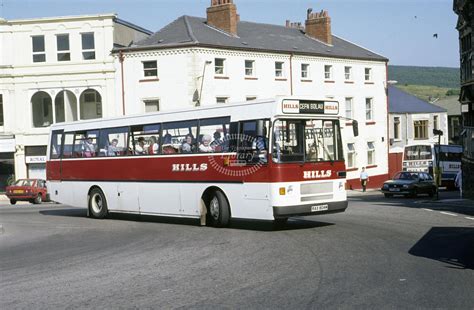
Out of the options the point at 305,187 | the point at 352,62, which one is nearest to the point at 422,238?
the point at 305,187

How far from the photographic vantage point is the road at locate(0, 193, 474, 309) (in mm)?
8312

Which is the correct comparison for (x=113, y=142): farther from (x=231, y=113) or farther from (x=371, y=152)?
(x=371, y=152)

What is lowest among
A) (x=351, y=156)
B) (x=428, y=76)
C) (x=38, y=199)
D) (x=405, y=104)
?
(x=38, y=199)

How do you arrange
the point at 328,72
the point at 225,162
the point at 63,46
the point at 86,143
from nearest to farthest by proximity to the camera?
the point at 225,162 < the point at 86,143 < the point at 63,46 < the point at 328,72

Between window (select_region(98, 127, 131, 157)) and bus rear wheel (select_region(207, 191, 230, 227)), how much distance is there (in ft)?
12.6

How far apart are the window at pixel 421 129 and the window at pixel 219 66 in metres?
29.6

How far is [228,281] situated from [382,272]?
2248 millimetres

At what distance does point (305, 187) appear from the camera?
633 inches

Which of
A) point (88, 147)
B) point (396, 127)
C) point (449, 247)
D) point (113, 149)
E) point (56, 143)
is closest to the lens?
point (449, 247)

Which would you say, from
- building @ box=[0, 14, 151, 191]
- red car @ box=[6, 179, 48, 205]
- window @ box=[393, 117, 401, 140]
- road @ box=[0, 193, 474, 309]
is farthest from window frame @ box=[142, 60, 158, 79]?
window @ box=[393, 117, 401, 140]

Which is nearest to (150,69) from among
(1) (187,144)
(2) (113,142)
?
(2) (113,142)

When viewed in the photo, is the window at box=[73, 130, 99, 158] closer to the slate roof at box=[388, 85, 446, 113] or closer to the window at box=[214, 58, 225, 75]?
the window at box=[214, 58, 225, 75]

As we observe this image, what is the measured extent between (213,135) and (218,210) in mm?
1928

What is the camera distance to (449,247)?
12.5 m
